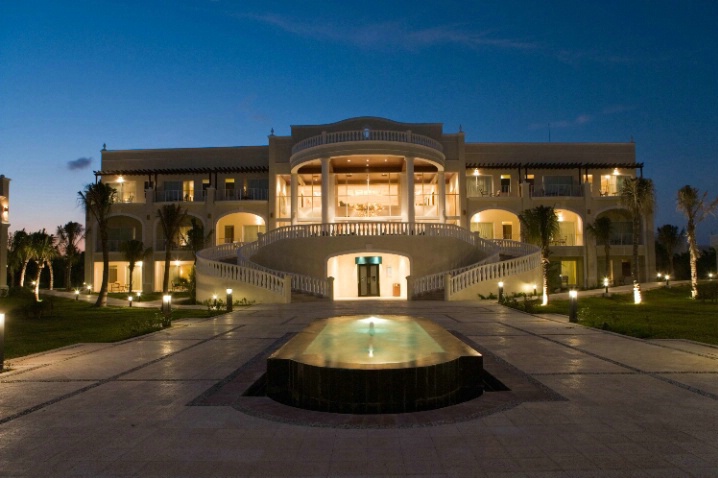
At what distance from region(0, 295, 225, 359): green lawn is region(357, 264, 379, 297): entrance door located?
12.8 metres

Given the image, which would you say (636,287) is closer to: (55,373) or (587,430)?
(587,430)

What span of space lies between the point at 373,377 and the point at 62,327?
14.8m

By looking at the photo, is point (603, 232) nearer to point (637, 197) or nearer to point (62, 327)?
point (637, 197)

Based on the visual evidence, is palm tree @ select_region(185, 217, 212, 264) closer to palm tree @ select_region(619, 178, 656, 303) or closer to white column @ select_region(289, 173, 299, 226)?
white column @ select_region(289, 173, 299, 226)

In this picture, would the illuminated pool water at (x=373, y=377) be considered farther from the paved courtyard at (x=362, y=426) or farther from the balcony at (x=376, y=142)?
the balcony at (x=376, y=142)

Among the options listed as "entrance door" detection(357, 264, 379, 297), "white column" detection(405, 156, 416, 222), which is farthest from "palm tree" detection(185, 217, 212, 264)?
"white column" detection(405, 156, 416, 222)

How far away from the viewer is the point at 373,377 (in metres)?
5.99

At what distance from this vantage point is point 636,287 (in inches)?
990

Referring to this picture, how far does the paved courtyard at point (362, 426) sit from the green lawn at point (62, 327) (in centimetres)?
344

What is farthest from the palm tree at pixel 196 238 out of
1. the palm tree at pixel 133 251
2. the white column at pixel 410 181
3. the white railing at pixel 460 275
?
the white railing at pixel 460 275

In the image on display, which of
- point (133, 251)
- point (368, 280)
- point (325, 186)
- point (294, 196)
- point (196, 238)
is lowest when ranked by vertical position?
point (368, 280)

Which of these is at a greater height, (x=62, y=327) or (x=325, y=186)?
(x=325, y=186)

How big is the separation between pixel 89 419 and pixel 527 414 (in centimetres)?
507

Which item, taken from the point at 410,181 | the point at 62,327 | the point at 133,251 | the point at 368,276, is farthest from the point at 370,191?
the point at 62,327
